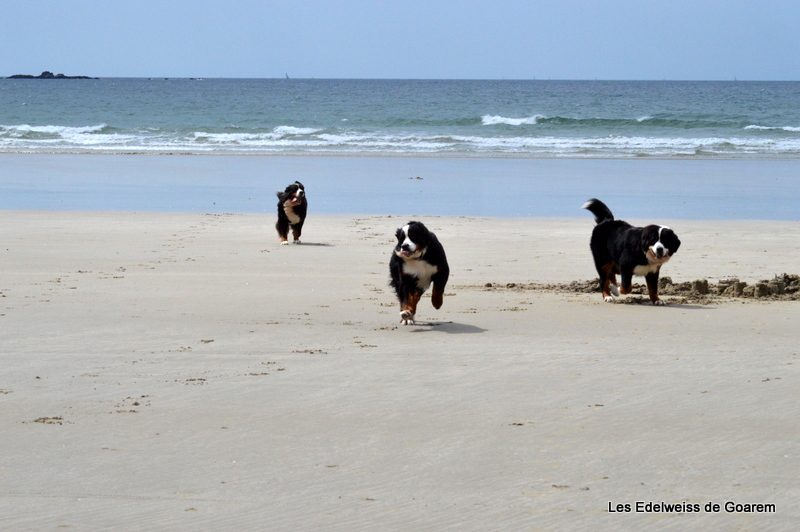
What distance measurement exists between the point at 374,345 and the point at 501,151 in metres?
27.0

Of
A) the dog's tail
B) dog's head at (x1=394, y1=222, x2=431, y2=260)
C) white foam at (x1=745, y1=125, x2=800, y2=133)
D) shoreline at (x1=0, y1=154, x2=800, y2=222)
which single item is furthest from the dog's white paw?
white foam at (x1=745, y1=125, x2=800, y2=133)

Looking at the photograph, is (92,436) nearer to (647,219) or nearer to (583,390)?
(583,390)

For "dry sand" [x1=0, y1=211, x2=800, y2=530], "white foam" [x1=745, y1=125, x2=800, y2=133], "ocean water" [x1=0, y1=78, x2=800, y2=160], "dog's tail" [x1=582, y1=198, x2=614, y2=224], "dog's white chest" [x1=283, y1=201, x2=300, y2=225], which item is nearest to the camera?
"dry sand" [x1=0, y1=211, x2=800, y2=530]

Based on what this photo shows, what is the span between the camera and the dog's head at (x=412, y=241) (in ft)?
23.8

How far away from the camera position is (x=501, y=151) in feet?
109

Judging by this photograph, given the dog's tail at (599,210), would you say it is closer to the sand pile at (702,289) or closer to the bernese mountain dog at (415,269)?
the sand pile at (702,289)

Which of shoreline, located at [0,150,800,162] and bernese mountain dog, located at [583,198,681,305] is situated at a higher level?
shoreline, located at [0,150,800,162]

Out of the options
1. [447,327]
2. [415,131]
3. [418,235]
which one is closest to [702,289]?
[447,327]

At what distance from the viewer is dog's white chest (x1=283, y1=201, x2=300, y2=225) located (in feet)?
40.3

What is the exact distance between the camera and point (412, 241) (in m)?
7.32

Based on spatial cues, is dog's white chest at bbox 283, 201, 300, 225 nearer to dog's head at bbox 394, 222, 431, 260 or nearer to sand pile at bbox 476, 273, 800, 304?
sand pile at bbox 476, 273, 800, 304

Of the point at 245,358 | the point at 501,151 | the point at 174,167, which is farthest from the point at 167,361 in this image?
the point at 501,151

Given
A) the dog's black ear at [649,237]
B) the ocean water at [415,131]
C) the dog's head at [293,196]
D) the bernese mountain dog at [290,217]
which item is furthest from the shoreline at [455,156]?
the dog's black ear at [649,237]

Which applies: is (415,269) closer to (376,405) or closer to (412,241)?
(412,241)
